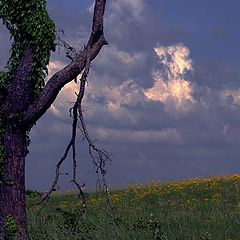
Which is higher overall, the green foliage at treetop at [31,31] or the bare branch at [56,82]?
the green foliage at treetop at [31,31]

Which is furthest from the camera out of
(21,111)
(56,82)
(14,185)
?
(21,111)

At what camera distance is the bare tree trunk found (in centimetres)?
1027

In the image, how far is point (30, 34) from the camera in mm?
11211

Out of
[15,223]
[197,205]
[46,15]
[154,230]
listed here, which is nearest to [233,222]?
[154,230]

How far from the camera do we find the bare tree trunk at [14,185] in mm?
10266

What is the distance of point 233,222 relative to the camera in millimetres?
10773

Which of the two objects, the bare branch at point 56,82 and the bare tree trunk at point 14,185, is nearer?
the bare tree trunk at point 14,185

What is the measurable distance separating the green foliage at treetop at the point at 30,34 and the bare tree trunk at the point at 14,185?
480 mm

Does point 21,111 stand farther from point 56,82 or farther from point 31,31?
point 31,31

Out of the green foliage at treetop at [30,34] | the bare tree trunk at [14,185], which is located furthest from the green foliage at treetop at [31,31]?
the bare tree trunk at [14,185]

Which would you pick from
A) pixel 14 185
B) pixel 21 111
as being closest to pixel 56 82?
pixel 21 111

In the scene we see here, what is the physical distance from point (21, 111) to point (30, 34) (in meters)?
2.42

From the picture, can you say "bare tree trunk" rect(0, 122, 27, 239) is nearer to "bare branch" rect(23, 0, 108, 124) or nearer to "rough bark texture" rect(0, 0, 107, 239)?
"rough bark texture" rect(0, 0, 107, 239)

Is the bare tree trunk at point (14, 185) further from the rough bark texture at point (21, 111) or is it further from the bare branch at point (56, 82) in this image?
the bare branch at point (56, 82)
